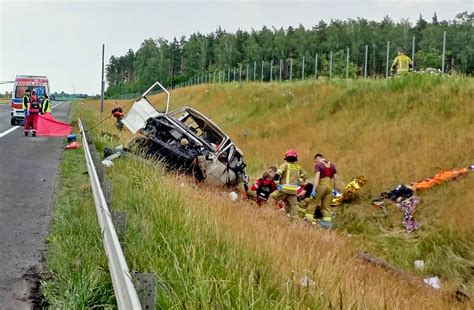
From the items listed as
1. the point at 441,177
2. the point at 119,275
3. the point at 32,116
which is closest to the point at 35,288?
the point at 119,275

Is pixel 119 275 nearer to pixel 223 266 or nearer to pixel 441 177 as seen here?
pixel 223 266

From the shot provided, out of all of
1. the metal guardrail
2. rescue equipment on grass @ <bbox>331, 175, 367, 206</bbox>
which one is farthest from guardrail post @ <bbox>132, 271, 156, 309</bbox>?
rescue equipment on grass @ <bbox>331, 175, 367, 206</bbox>

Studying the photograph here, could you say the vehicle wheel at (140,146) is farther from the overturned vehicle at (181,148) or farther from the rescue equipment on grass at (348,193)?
the rescue equipment on grass at (348,193)

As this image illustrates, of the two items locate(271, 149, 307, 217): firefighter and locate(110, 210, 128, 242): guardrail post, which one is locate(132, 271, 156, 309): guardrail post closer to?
locate(110, 210, 128, 242): guardrail post

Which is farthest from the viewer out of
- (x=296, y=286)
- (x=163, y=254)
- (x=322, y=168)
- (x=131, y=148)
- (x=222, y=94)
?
(x=222, y=94)

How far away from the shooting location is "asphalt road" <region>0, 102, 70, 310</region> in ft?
15.0

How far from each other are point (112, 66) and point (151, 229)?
559 ft

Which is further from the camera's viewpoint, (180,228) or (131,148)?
(131,148)

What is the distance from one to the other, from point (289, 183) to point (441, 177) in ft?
10.3

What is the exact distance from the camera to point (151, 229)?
5211 millimetres

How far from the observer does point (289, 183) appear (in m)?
11.6

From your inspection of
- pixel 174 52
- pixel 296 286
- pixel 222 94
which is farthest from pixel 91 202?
pixel 174 52

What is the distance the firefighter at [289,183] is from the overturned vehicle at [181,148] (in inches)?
61.9

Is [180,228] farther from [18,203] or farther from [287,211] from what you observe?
[287,211]
